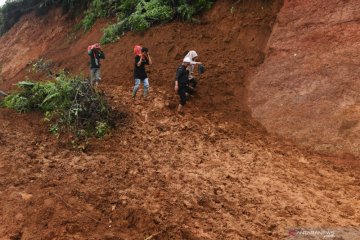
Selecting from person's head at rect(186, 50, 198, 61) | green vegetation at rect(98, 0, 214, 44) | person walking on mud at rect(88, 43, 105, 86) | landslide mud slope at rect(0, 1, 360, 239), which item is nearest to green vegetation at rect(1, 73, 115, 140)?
landslide mud slope at rect(0, 1, 360, 239)

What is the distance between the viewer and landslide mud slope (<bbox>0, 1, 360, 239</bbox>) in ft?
18.6

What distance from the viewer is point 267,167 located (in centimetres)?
746

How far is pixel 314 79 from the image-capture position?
29.5 ft

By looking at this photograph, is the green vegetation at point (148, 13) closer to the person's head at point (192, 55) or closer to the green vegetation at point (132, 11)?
the green vegetation at point (132, 11)

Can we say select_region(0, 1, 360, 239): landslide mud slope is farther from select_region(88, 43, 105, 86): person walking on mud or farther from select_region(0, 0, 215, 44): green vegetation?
select_region(0, 0, 215, 44): green vegetation

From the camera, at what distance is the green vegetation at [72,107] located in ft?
27.7

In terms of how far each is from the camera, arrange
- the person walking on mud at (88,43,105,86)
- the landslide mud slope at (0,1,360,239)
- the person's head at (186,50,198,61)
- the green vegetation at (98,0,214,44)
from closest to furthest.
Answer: the landslide mud slope at (0,1,360,239) → the person's head at (186,50,198,61) → the person walking on mud at (88,43,105,86) → the green vegetation at (98,0,214,44)

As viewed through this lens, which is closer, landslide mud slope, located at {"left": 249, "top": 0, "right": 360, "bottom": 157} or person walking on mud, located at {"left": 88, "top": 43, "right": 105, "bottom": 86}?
landslide mud slope, located at {"left": 249, "top": 0, "right": 360, "bottom": 157}

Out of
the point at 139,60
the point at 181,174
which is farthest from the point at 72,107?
the point at 181,174

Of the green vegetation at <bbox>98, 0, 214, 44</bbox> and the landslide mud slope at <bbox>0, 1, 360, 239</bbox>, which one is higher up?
the green vegetation at <bbox>98, 0, 214, 44</bbox>

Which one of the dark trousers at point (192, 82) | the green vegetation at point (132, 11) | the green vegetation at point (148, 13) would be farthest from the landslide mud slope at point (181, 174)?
the green vegetation at point (132, 11)

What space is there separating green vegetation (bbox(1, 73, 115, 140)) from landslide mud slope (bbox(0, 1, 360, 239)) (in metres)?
0.31

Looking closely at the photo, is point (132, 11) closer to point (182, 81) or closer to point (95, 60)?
point (95, 60)

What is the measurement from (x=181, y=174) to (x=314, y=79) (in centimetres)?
394
